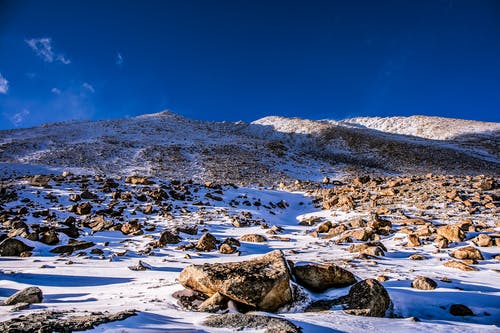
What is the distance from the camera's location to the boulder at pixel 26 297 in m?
4.54

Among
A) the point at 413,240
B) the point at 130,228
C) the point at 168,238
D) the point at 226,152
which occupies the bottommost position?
the point at 413,240

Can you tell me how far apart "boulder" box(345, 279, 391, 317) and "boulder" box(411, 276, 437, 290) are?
1108mm

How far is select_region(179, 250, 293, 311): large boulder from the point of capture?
180 inches

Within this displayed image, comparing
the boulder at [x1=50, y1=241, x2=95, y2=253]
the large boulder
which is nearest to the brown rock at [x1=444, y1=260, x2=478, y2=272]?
the large boulder

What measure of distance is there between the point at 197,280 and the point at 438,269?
5.66m

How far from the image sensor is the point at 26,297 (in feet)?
15.3

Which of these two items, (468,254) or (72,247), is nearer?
(468,254)

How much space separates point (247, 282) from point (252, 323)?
1149mm

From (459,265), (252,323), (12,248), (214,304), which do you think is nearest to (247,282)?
A: (214,304)

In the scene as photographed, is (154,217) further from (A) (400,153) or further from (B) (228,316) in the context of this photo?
(A) (400,153)

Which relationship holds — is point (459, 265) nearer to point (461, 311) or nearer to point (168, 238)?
point (461, 311)

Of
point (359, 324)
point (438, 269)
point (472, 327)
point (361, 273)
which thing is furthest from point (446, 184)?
point (359, 324)

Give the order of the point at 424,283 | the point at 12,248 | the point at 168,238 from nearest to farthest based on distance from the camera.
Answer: the point at 424,283, the point at 12,248, the point at 168,238

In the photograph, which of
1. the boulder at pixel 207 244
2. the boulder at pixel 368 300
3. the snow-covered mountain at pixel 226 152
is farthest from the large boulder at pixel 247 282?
the snow-covered mountain at pixel 226 152
